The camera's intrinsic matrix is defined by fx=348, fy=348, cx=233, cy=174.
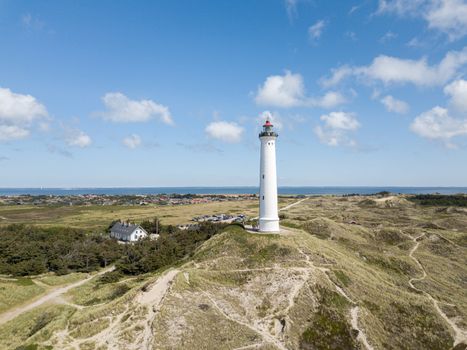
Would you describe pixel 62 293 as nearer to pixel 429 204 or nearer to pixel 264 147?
pixel 264 147

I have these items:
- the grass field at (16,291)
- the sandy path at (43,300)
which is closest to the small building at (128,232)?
the sandy path at (43,300)

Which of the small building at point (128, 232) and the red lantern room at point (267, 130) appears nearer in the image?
the red lantern room at point (267, 130)

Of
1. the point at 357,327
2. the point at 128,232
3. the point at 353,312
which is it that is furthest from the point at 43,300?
the point at 128,232

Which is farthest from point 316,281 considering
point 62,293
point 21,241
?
point 21,241

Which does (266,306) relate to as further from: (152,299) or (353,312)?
(152,299)

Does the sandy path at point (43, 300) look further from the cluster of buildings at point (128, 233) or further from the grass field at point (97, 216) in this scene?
the grass field at point (97, 216)

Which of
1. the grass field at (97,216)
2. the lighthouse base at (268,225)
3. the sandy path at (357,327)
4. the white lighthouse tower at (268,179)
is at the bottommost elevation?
the sandy path at (357,327)

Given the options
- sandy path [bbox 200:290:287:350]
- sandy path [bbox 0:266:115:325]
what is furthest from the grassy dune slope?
sandy path [bbox 0:266:115:325]
